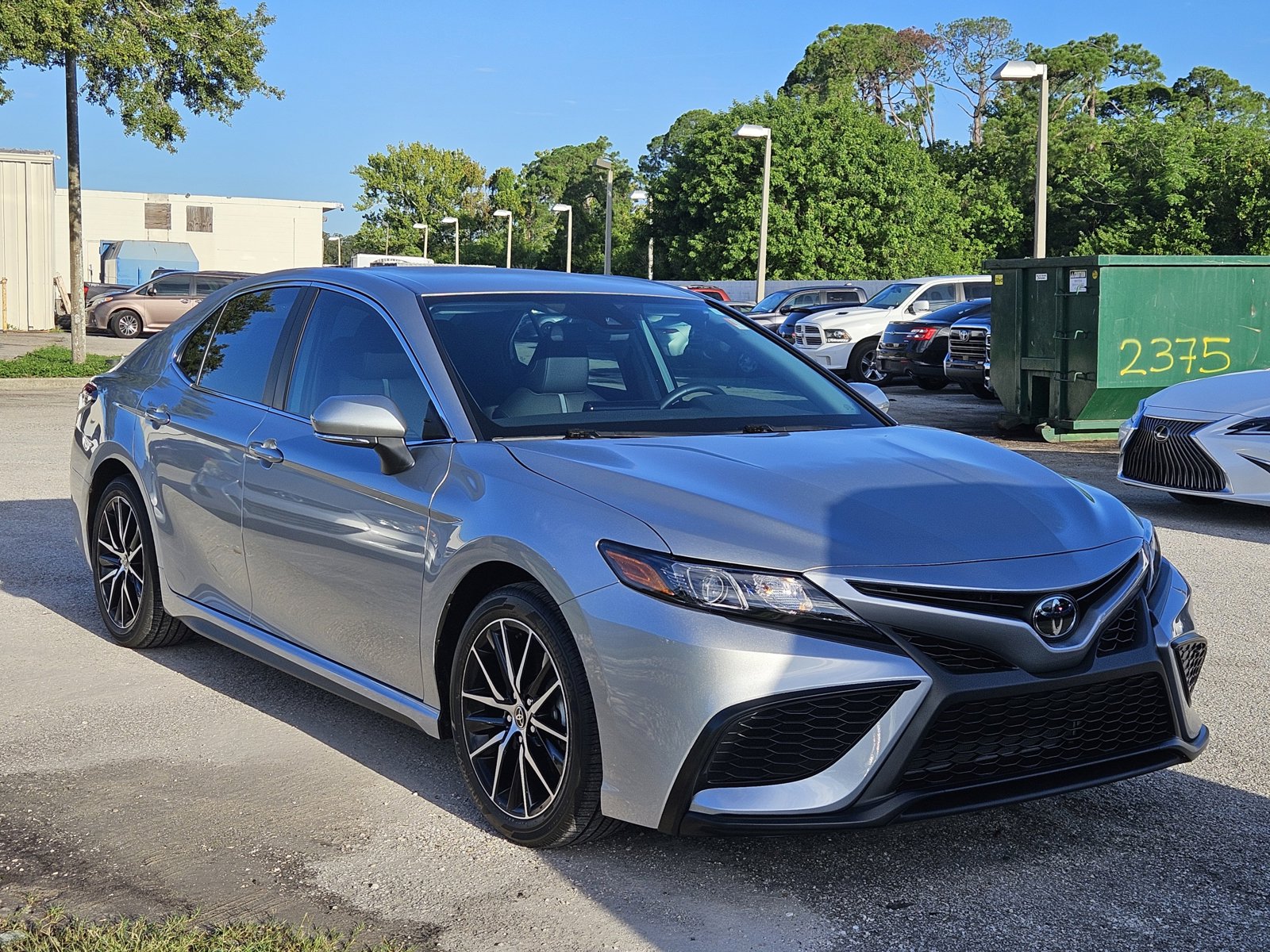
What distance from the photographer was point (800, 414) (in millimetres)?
4469

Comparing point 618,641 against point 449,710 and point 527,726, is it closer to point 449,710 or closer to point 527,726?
point 527,726

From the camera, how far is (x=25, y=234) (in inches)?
1389

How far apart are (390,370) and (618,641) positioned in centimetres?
151

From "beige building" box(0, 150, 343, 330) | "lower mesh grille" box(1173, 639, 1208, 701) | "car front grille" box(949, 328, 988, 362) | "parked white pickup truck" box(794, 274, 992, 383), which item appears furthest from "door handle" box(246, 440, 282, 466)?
"beige building" box(0, 150, 343, 330)

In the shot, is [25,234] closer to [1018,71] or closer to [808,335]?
[808,335]

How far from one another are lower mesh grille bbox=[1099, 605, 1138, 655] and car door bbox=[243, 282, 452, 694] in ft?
5.81

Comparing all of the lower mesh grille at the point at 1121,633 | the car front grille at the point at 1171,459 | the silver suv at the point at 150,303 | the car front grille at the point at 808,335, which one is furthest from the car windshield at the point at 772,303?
the lower mesh grille at the point at 1121,633

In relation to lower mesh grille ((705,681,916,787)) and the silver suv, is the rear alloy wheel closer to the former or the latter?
the silver suv

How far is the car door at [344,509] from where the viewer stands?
13.1ft

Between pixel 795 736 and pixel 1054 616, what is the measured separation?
664 millimetres

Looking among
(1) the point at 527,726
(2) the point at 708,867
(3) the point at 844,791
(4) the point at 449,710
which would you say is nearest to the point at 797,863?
(2) the point at 708,867

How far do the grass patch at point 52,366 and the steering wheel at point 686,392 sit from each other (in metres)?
16.5

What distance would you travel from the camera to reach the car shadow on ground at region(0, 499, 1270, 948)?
10.6 feet

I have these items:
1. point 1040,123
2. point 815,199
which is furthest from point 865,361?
point 815,199
